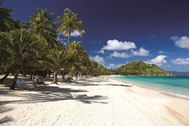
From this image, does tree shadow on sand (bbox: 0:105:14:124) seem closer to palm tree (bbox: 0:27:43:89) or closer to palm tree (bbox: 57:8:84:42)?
palm tree (bbox: 0:27:43:89)

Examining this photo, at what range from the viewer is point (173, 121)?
30.8 feet

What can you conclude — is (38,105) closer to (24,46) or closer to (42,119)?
(42,119)

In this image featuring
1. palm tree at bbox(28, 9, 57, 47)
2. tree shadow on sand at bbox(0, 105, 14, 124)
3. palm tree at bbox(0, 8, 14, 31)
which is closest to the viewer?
tree shadow on sand at bbox(0, 105, 14, 124)

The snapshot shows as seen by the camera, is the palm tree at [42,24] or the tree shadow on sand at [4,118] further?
the palm tree at [42,24]

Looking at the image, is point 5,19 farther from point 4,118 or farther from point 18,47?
point 4,118

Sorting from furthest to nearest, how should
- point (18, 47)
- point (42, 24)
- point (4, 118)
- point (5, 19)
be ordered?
point (42, 24) < point (5, 19) < point (18, 47) < point (4, 118)

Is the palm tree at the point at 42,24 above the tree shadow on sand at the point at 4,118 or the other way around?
above

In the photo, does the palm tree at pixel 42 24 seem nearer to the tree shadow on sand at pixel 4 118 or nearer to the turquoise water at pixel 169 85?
the turquoise water at pixel 169 85

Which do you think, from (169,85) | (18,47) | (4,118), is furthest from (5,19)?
(169,85)

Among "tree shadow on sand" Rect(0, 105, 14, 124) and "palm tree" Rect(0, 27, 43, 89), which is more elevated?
"palm tree" Rect(0, 27, 43, 89)

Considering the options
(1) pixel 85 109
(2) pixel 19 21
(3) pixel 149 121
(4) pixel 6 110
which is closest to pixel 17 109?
(4) pixel 6 110

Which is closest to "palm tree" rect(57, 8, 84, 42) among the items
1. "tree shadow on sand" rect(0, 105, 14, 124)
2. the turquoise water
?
the turquoise water

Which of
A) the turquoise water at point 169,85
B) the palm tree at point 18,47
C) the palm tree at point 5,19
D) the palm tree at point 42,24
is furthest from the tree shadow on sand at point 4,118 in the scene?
the palm tree at point 42,24

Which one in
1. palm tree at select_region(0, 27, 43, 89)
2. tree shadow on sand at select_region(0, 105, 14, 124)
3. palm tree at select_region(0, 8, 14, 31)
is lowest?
tree shadow on sand at select_region(0, 105, 14, 124)
